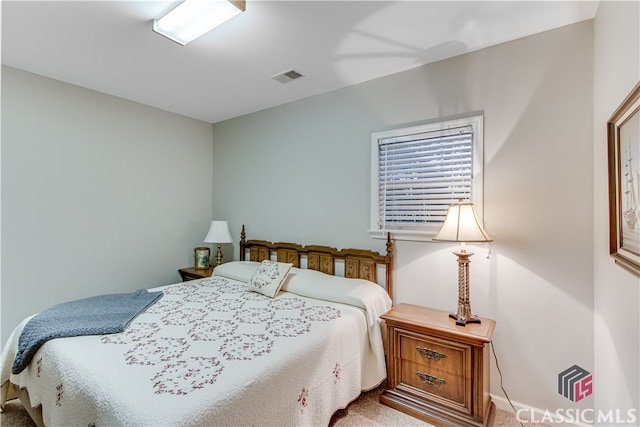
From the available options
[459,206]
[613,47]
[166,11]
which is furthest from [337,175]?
[613,47]

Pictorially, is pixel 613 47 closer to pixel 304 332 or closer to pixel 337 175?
pixel 337 175

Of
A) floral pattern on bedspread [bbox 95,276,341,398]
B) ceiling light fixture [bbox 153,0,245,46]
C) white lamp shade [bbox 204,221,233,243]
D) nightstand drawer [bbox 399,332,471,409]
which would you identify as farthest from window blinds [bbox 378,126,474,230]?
white lamp shade [bbox 204,221,233,243]

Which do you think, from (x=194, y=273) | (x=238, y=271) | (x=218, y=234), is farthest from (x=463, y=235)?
(x=194, y=273)

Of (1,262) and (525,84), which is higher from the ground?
(525,84)

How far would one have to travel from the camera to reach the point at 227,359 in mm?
1466

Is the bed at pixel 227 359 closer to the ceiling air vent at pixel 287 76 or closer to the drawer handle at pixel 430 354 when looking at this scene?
the drawer handle at pixel 430 354

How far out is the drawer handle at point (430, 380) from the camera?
194 centimetres

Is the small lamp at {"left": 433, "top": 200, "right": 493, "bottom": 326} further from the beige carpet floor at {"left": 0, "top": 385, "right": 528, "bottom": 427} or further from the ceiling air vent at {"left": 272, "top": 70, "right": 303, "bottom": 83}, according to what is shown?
the ceiling air vent at {"left": 272, "top": 70, "right": 303, "bottom": 83}

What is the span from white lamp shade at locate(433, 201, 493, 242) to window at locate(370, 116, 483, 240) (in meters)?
0.28

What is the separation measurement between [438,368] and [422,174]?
1.41m

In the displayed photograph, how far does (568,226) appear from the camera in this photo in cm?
190

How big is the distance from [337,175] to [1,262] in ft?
9.62

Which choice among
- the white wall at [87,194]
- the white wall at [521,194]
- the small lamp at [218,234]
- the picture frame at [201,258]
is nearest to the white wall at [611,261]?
the white wall at [521,194]

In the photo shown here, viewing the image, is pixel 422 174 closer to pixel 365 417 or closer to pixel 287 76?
pixel 287 76
